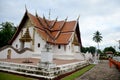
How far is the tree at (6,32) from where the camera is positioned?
3077 centimetres

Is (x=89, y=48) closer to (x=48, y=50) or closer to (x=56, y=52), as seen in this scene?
(x=56, y=52)

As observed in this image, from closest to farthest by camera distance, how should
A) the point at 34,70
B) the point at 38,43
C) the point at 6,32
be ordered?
the point at 34,70 → the point at 38,43 → the point at 6,32

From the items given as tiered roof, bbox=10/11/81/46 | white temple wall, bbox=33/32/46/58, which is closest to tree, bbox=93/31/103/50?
tiered roof, bbox=10/11/81/46

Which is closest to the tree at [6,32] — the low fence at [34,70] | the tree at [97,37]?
the low fence at [34,70]

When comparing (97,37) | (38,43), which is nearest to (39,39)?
(38,43)

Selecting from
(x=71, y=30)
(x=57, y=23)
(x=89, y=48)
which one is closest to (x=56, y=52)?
(x=71, y=30)

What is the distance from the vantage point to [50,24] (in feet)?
89.5

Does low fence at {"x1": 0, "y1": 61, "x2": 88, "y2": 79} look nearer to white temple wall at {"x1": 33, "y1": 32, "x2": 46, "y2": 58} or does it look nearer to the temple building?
the temple building

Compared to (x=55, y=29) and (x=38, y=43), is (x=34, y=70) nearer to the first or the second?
(x=38, y=43)

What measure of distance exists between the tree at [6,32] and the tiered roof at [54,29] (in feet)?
26.4

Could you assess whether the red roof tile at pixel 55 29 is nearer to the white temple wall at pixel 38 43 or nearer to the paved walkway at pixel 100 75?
the white temple wall at pixel 38 43

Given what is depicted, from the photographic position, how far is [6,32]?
32.6 m

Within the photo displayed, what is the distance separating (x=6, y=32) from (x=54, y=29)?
13.8 meters

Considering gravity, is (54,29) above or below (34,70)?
above
